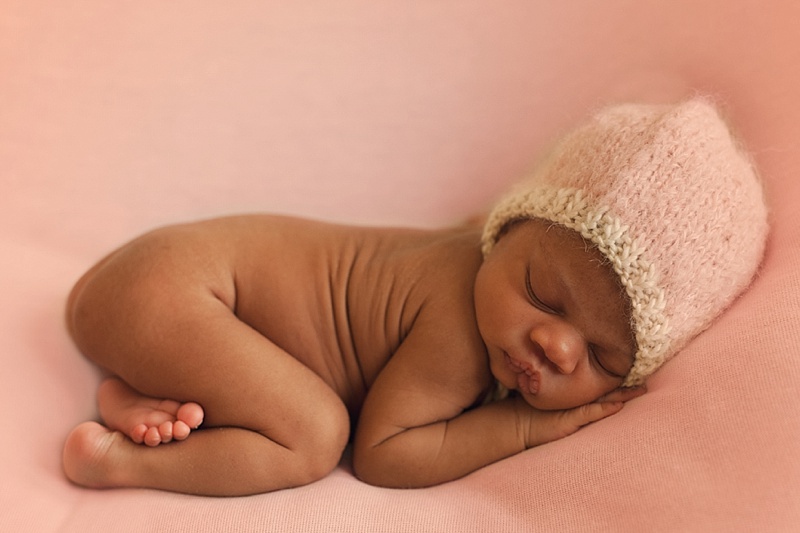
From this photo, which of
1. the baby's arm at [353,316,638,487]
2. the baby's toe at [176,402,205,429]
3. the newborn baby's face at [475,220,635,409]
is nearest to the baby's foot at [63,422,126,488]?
the baby's toe at [176,402,205,429]

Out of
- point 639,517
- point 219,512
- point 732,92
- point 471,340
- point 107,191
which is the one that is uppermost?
point 732,92

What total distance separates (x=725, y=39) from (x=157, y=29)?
126 cm

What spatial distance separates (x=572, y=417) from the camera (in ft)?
4.03

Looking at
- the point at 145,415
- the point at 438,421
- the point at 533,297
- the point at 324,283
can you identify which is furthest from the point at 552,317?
the point at 145,415

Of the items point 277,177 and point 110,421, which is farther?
point 277,177

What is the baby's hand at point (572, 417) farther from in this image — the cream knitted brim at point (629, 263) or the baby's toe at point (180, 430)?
the baby's toe at point (180, 430)

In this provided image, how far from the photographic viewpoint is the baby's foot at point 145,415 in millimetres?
1214

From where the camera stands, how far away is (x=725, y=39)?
1521mm

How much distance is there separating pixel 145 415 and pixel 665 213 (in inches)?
38.0

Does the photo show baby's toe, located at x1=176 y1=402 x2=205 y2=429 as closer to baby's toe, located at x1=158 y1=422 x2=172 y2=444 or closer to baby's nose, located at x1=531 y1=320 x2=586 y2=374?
baby's toe, located at x1=158 y1=422 x2=172 y2=444

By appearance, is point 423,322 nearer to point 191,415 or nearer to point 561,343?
point 561,343

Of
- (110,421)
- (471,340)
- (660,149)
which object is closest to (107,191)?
(110,421)

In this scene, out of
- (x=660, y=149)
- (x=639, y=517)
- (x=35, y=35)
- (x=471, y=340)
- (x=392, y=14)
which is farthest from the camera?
(x=392, y=14)

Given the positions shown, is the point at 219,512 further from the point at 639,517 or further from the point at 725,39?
the point at 725,39
